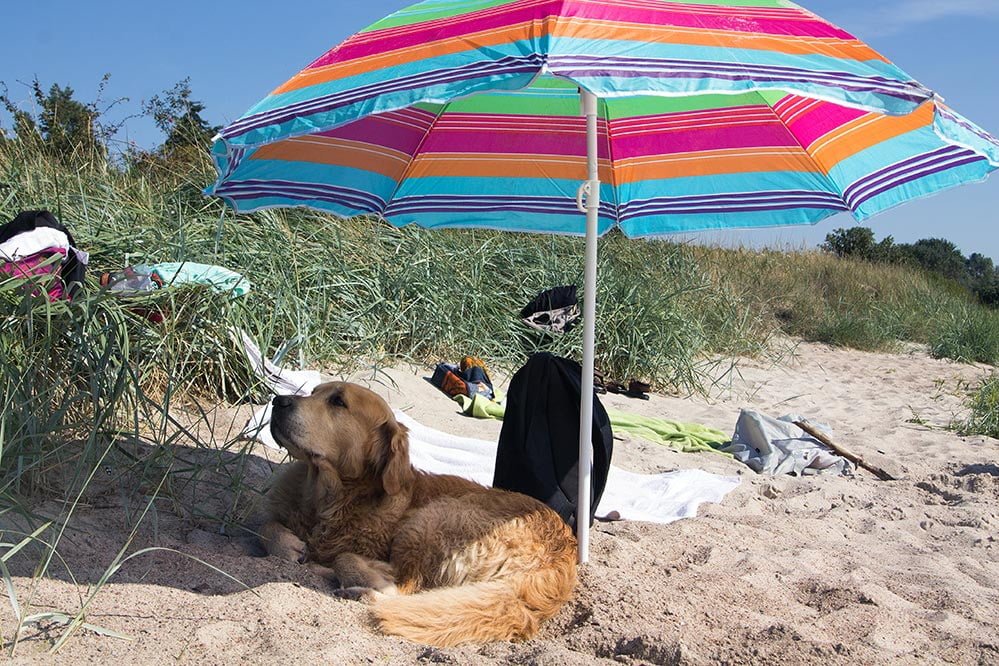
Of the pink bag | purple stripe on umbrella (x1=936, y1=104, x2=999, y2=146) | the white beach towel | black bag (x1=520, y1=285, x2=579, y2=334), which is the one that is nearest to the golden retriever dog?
the white beach towel

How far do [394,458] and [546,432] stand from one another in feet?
3.03

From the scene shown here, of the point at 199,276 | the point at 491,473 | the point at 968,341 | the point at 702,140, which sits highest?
the point at 702,140

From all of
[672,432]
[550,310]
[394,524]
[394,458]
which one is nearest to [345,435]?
[394,458]

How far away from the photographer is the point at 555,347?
9547mm

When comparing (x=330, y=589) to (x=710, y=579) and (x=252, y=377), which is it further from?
(x=252, y=377)

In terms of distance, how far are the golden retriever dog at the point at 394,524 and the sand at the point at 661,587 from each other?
0.48 ft

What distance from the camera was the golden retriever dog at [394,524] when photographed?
3.51 metres

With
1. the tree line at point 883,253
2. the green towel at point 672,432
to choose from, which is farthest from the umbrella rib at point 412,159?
the tree line at point 883,253

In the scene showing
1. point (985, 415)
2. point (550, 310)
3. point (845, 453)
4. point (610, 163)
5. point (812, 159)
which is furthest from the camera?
point (550, 310)

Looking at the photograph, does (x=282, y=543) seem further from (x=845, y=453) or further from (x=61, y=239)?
(x=845, y=453)

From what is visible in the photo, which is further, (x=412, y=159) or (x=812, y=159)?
(x=412, y=159)

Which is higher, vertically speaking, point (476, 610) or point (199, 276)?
point (199, 276)

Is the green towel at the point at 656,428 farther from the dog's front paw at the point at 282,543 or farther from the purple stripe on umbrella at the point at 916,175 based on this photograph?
the purple stripe on umbrella at the point at 916,175

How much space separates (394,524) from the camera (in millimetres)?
3893
